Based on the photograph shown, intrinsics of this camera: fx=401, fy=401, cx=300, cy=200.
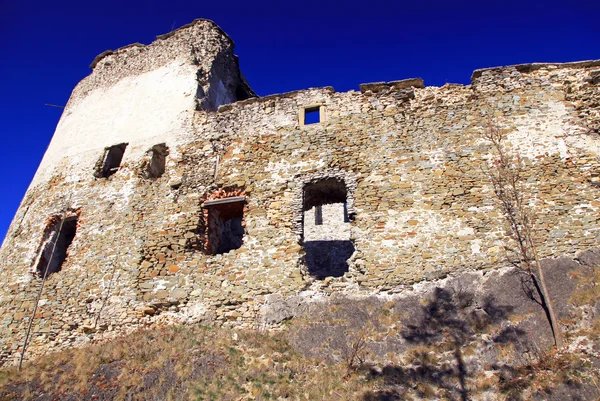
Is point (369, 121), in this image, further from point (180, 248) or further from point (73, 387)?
point (73, 387)

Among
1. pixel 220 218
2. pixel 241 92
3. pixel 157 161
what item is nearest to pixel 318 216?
pixel 241 92

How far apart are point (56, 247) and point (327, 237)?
9122 mm

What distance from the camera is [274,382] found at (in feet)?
20.5

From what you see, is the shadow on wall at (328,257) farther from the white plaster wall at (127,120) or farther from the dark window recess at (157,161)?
the white plaster wall at (127,120)

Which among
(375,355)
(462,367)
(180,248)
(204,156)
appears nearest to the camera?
(462,367)

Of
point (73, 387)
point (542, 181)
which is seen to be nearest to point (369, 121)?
point (542, 181)

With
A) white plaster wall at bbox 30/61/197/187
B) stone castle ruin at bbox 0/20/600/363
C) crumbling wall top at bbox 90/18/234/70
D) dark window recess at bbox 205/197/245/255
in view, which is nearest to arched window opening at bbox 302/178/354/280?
stone castle ruin at bbox 0/20/600/363

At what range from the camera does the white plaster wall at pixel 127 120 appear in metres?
11.6

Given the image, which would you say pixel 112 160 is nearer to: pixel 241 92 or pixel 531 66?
pixel 241 92

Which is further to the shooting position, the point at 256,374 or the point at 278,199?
the point at 278,199

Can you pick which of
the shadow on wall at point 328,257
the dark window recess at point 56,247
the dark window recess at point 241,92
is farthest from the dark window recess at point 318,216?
the dark window recess at point 56,247

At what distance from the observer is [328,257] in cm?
1455

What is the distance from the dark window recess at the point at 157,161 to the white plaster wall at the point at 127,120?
0.70 feet

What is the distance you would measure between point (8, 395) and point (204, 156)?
633 cm
